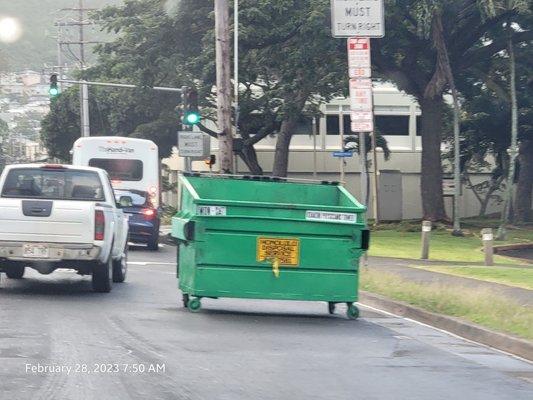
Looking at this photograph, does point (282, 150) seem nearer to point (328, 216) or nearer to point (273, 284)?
point (328, 216)

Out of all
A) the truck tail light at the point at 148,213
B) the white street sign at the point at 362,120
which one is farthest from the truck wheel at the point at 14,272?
the truck tail light at the point at 148,213

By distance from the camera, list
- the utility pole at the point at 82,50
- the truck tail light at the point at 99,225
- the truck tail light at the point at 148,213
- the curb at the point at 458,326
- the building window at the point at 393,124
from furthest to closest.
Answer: the building window at the point at 393,124
the utility pole at the point at 82,50
the truck tail light at the point at 148,213
the truck tail light at the point at 99,225
the curb at the point at 458,326

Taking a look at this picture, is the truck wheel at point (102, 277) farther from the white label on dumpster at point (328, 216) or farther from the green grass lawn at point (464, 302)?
the green grass lawn at point (464, 302)

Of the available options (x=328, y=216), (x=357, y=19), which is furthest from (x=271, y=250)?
(x=357, y=19)

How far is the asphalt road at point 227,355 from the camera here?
9.53 m

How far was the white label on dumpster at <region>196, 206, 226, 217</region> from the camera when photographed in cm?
1462

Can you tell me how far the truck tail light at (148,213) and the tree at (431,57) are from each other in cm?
1258

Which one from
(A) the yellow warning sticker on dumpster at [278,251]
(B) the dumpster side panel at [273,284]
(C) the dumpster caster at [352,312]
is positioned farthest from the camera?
(C) the dumpster caster at [352,312]

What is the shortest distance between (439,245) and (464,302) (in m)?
20.3

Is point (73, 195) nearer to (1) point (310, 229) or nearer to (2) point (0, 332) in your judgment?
(1) point (310, 229)

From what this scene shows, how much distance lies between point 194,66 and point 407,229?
985cm

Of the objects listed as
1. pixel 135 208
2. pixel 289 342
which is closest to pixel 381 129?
pixel 135 208

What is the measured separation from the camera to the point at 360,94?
808 inches

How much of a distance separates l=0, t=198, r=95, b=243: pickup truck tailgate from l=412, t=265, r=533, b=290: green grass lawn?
23.1 ft
